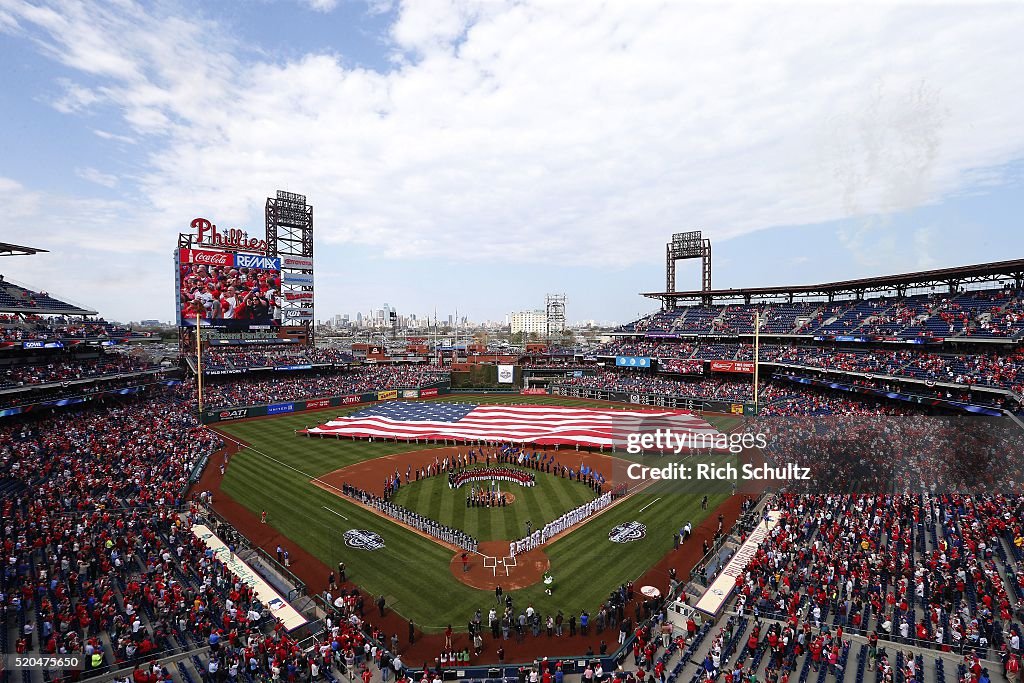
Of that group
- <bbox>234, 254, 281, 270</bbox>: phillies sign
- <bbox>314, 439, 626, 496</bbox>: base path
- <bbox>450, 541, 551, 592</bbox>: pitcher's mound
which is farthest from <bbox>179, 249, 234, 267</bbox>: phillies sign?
<bbox>450, 541, 551, 592</bbox>: pitcher's mound

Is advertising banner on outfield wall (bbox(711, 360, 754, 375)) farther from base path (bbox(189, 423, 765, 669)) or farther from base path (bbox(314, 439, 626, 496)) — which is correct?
base path (bbox(189, 423, 765, 669))

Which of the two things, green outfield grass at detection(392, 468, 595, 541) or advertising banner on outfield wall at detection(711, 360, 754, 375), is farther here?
advertising banner on outfield wall at detection(711, 360, 754, 375)

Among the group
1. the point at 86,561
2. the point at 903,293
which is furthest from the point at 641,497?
the point at 903,293

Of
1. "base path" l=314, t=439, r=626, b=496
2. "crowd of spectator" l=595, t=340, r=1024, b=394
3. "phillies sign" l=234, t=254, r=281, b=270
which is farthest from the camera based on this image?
"phillies sign" l=234, t=254, r=281, b=270

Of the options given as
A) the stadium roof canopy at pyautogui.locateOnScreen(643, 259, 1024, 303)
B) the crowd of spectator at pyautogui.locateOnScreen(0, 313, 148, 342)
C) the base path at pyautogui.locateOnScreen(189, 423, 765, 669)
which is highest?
the stadium roof canopy at pyautogui.locateOnScreen(643, 259, 1024, 303)

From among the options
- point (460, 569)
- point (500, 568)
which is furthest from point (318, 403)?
point (500, 568)

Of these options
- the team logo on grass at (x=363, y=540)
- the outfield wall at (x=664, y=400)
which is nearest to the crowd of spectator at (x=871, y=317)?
the outfield wall at (x=664, y=400)

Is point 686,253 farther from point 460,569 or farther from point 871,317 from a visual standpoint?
point 460,569
